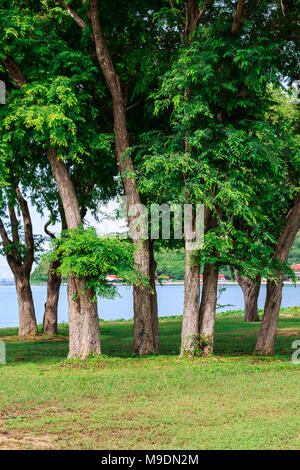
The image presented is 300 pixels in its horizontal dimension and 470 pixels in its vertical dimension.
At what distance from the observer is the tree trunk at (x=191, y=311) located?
1368 cm

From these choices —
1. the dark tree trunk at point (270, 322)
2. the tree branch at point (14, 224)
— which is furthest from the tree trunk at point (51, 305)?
the dark tree trunk at point (270, 322)

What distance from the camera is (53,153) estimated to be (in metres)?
14.2

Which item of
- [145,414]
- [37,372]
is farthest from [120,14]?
[145,414]

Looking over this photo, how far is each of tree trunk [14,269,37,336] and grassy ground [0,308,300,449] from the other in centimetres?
520

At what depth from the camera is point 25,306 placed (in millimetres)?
20922

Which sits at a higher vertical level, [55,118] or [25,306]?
[55,118]

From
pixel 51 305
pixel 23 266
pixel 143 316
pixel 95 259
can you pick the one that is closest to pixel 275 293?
pixel 143 316

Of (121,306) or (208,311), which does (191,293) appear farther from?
(121,306)

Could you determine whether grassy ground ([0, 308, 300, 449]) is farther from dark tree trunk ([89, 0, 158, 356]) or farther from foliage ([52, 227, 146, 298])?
foliage ([52, 227, 146, 298])

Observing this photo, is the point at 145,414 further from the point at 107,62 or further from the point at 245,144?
the point at 107,62

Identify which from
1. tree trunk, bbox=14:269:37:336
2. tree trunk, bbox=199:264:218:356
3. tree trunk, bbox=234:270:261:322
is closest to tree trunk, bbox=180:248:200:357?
tree trunk, bbox=199:264:218:356

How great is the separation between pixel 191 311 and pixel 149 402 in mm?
4916

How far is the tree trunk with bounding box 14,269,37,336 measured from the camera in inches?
819

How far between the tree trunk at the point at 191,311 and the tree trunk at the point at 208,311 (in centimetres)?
23
